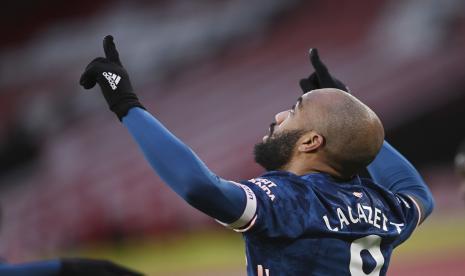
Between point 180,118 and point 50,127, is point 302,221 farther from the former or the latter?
point 50,127

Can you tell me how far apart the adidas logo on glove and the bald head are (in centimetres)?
64

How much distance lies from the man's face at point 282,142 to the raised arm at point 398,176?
0.63 m

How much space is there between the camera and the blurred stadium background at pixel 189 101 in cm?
1262

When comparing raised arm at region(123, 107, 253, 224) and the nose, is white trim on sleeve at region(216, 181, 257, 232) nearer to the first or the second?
raised arm at region(123, 107, 253, 224)

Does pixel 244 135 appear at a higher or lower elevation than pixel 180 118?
lower

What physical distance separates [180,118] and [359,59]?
3195 mm

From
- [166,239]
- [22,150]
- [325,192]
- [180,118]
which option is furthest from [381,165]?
[22,150]

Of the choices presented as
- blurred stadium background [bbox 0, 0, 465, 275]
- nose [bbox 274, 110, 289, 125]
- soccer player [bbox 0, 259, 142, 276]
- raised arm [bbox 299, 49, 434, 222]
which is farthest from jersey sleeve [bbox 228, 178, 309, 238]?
blurred stadium background [bbox 0, 0, 465, 275]

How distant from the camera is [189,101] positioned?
16.2 m

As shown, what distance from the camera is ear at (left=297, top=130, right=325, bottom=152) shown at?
2957 millimetres

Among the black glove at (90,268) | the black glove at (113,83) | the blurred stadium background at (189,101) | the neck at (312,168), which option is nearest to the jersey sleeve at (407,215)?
the neck at (312,168)

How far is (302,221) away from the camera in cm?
277

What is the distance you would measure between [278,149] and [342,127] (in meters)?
0.22

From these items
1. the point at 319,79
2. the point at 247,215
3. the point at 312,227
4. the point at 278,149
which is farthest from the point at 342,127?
the point at 319,79
